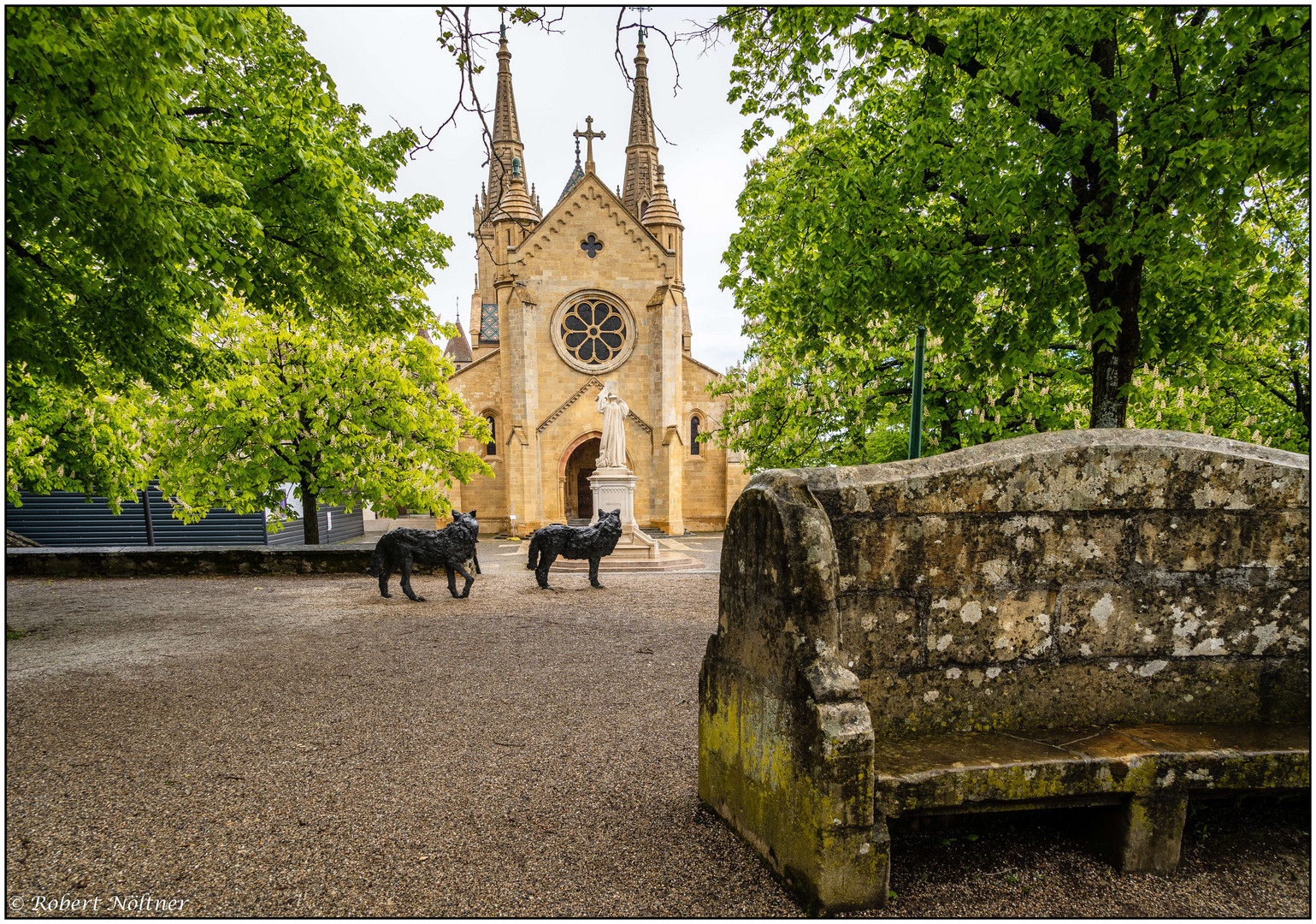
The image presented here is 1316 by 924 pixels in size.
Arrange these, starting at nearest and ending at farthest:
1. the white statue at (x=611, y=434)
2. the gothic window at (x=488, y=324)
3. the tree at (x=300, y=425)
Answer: the tree at (x=300, y=425)
the white statue at (x=611, y=434)
the gothic window at (x=488, y=324)

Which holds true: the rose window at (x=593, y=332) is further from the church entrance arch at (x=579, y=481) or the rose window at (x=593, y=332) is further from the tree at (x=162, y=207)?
the tree at (x=162, y=207)

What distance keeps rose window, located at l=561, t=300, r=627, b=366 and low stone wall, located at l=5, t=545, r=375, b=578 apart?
16267 mm

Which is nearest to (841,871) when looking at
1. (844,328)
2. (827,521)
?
(827,521)

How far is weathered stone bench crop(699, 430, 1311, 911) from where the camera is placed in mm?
2555

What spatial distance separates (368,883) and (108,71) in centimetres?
452

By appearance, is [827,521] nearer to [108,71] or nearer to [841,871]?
[841,871]

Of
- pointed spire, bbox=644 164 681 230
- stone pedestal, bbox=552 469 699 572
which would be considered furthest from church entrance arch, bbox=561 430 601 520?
stone pedestal, bbox=552 469 699 572

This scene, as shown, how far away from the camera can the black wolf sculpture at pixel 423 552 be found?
32.4 feet

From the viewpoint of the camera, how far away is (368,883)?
9.27 feet

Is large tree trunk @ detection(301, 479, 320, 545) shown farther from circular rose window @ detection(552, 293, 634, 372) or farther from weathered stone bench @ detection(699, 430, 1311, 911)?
circular rose window @ detection(552, 293, 634, 372)

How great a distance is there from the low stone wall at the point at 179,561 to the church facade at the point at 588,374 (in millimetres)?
13493

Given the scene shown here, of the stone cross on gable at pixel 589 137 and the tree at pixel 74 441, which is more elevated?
the stone cross on gable at pixel 589 137

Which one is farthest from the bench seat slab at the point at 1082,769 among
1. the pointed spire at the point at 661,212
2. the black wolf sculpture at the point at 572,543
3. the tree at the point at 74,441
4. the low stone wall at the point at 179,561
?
the pointed spire at the point at 661,212

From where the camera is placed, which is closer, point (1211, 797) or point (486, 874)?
point (1211, 797)
